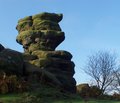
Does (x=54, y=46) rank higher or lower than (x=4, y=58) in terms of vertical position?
higher

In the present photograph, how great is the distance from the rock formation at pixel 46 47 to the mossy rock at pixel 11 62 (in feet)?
3.62

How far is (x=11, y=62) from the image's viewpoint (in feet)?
74.5

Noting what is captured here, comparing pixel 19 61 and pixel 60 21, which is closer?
pixel 19 61

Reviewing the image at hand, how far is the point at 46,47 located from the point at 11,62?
9.51m

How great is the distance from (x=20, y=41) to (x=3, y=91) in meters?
→ 14.1

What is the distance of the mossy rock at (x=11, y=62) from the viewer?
22.3 m

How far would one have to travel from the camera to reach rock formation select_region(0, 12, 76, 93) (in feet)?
92.9

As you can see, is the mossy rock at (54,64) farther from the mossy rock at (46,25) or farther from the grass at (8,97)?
the grass at (8,97)

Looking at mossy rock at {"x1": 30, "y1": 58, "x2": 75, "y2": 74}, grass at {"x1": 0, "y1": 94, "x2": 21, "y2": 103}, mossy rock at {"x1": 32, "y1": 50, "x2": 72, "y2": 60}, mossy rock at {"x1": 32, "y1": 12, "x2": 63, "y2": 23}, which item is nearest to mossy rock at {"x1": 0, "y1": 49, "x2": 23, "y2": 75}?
grass at {"x1": 0, "y1": 94, "x2": 21, "y2": 103}

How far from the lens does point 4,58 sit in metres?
22.8

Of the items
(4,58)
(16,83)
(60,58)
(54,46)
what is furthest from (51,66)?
(16,83)

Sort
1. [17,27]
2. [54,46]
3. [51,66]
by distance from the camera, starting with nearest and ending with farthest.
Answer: [51,66] → [54,46] → [17,27]

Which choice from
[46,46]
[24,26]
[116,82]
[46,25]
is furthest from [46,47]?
[116,82]

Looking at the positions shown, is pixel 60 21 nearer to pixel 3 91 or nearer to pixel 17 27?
pixel 17 27
